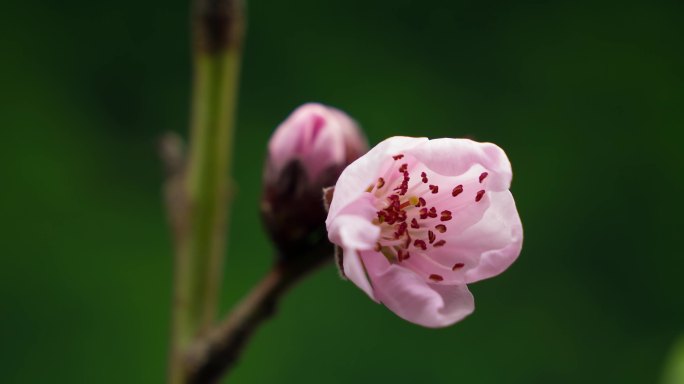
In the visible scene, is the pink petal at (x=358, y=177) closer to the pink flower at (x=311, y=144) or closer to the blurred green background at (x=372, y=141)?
the pink flower at (x=311, y=144)

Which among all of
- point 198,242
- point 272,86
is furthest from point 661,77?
point 198,242

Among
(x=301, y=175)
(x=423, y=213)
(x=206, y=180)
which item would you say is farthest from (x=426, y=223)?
(x=206, y=180)

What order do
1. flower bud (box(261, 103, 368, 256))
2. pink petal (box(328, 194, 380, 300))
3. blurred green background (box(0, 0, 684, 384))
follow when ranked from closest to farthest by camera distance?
pink petal (box(328, 194, 380, 300)), flower bud (box(261, 103, 368, 256)), blurred green background (box(0, 0, 684, 384))

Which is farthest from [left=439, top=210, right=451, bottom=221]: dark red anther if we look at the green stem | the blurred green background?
the blurred green background

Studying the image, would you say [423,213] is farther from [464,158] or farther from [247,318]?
[247,318]

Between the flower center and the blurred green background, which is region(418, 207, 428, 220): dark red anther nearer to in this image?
the flower center

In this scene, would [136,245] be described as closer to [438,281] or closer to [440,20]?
[440,20]
